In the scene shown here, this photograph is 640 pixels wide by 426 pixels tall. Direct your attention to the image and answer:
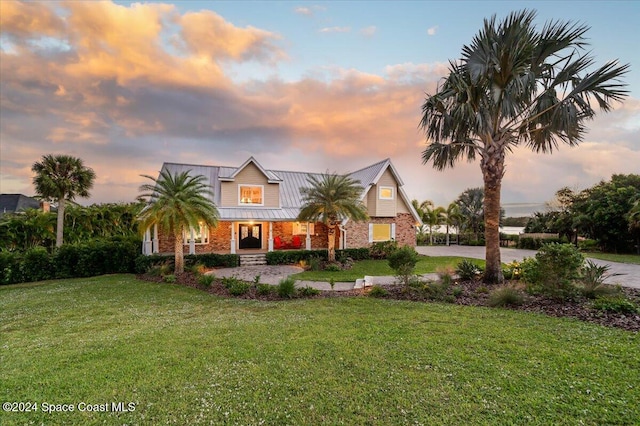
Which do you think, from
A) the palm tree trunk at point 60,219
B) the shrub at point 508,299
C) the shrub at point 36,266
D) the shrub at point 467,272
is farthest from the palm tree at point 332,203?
the palm tree trunk at point 60,219

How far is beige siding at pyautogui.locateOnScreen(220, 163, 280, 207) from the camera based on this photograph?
18.7 metres

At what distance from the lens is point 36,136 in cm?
1490

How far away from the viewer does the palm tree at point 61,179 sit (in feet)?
52.3

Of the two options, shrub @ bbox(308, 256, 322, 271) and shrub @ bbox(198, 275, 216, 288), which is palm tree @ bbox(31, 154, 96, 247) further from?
shrub @ bbox(308, 256, 322, 271)

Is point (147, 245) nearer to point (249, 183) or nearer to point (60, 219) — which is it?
point (60, 219)

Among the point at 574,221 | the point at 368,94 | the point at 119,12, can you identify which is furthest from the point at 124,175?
the point at 574,221

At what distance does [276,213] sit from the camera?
19.1 meters

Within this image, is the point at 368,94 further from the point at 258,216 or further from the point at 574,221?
the point at 574,221

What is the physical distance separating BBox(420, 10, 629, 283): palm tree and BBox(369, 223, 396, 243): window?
9.87m

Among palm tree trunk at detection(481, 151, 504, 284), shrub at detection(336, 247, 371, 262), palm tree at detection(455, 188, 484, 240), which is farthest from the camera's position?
palm tree at detection(455, 188, 484, 240)

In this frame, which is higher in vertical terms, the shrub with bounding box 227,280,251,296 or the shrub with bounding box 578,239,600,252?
the shrub with bounding box 578,239,600,252

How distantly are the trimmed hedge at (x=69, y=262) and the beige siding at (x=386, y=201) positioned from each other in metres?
16.2

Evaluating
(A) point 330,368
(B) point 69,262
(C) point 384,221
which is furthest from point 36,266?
(C) point 384,221

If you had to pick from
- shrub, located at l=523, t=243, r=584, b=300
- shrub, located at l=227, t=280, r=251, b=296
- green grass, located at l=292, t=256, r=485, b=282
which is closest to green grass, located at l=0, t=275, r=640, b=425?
shrub, located at l=523, t=243, r=584, b=300
